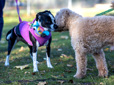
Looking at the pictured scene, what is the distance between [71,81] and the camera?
422cm

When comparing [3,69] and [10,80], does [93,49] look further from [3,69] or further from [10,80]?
[3,69]

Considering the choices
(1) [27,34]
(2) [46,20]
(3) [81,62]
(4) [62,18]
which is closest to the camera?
(3) [81,62]

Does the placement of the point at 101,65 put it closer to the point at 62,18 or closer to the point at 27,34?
the point at 62,18

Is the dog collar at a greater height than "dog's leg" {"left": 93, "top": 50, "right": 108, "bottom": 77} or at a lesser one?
greater

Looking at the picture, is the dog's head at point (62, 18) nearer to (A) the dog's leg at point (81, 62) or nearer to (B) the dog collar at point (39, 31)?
(B) the dog collar at point (39, 31)

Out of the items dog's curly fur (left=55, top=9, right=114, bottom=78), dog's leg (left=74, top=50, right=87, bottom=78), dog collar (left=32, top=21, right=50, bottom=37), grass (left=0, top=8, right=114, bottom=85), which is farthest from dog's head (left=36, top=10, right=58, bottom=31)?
grass (left=0, top=8, right=114, bottom=85)

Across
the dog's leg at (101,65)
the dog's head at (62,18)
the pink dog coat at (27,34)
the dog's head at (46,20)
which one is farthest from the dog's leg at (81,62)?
the pink dog coat at (27,34)

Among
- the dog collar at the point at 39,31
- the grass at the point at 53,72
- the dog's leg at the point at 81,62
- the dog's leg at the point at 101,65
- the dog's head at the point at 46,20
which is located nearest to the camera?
the grass at the point at 53,72

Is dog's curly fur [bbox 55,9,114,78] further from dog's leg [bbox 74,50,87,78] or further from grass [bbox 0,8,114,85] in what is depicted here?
grass [bbox 0,8,114,85]

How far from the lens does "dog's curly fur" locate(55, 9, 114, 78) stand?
14.1 feet

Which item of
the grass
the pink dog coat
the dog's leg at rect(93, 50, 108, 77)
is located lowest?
the grass

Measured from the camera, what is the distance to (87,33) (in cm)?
442

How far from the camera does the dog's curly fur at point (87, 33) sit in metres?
4.30

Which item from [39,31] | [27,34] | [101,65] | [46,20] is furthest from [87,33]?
[27,34]
